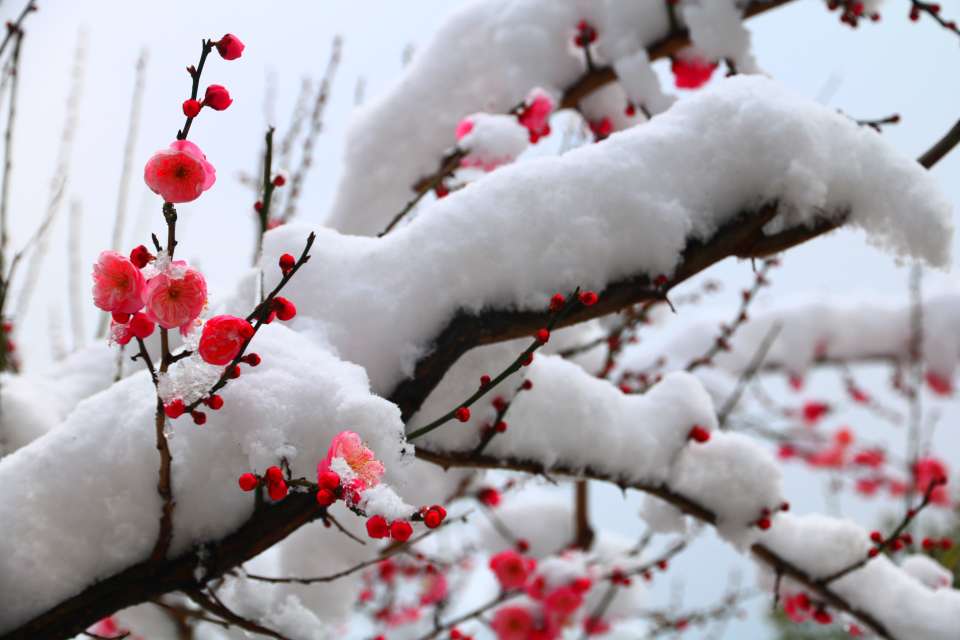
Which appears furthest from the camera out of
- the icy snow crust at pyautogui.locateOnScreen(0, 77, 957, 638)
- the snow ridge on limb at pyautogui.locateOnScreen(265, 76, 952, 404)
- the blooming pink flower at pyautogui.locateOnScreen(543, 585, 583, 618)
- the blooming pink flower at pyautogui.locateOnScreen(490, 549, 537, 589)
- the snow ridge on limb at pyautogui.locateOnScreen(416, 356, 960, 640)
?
the blooming pink flower at pyautogui.locateOnScreen(543, 585, 583, 618)

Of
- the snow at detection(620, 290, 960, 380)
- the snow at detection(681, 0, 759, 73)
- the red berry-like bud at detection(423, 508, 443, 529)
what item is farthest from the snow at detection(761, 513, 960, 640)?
the snow at detection(620, 290, 960, 380)

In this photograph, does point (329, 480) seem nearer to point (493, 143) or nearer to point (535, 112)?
point (493, 143)

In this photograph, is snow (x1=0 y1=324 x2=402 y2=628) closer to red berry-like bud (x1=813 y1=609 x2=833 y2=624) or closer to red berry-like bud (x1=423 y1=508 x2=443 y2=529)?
red berry-like bud (x1=423 y1=508 x2=443 y2=529)

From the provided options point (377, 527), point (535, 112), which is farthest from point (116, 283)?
point (535, 112)

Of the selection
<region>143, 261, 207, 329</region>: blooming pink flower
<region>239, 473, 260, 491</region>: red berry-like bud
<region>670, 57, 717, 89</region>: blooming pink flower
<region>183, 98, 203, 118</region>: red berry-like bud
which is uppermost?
<region>670, 57, 717, 89</region>: blooming pink flower

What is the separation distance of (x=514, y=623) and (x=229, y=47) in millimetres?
3009

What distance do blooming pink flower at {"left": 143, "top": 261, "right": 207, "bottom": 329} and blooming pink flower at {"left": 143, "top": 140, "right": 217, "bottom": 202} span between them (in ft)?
0.24

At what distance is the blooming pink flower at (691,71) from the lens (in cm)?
235

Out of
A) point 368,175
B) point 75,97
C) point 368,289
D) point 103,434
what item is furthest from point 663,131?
point 75,97

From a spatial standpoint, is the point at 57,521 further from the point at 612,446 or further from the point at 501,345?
the point at 612,446

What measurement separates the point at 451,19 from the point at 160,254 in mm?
1988

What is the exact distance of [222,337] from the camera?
30.1 inches

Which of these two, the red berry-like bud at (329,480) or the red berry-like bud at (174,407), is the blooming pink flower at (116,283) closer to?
the red berry-like bud at (174,407)

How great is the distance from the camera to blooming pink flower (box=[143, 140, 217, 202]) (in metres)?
0.73
